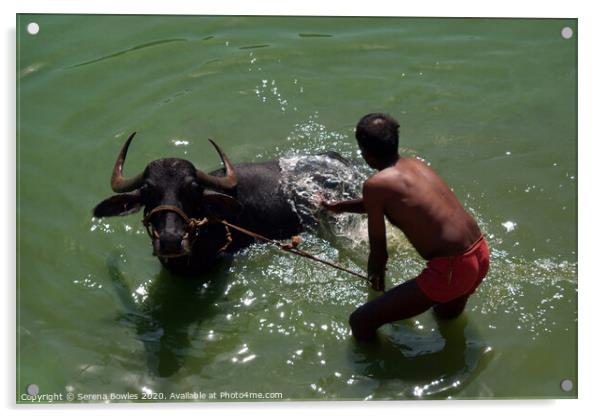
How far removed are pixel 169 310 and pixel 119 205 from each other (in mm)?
730

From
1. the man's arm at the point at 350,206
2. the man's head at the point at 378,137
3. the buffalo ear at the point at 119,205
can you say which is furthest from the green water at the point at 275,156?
the man's head at the point at 378,137

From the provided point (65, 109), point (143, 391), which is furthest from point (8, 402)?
point (65, 109)

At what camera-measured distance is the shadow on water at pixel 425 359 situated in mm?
4121

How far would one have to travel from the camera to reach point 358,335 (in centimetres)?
427

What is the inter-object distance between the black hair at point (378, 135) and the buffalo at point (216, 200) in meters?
1.19

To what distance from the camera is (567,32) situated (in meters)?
3.94

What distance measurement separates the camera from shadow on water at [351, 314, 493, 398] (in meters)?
4.12

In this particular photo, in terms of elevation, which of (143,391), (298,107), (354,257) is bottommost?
(143,391)

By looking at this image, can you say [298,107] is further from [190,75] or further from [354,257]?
[354,257]

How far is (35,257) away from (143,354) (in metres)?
0.87

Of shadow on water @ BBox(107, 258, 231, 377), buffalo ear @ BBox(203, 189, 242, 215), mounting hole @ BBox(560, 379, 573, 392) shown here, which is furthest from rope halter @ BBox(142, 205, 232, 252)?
mounting hole @ BBox(560, 379, 573, 392)

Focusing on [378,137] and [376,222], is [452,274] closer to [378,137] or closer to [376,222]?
[376,222]

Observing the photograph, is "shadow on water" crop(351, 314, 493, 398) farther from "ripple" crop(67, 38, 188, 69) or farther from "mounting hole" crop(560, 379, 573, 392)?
"ripple" crop(67, 38, 188, 69)

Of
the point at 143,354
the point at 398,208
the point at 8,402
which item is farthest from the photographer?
the point at 143,354
